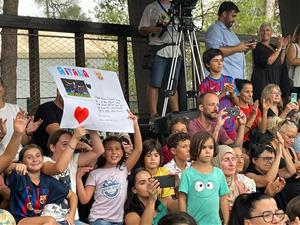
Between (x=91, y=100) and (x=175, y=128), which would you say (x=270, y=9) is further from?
(x=91, y=100)

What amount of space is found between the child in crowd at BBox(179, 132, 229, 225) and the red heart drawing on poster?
0.85 metres

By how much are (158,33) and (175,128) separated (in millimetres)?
1758

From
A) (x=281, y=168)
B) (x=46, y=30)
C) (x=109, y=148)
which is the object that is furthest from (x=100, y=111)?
(x=46, y=30)

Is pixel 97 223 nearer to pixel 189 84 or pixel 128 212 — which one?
pixel 128 212

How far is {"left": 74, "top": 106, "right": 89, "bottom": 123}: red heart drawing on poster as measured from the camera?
5.49 metres

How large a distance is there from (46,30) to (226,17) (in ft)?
6.75

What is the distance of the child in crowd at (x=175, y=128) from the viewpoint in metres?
6.37

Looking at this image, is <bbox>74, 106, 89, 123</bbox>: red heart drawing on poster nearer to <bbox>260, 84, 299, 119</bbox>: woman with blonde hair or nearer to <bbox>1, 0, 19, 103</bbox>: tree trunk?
<bbox>1, 0, 19, 103</bbox>: tree trunk

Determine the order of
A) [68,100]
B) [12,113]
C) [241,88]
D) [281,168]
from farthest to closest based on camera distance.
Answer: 1. [241,88]
2. [281,168]
3. [12,113]
4. [68,100]

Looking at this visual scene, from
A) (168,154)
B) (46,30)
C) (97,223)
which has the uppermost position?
(46,30)

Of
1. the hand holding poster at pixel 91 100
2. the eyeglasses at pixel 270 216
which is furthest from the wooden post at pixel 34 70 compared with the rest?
the eyeglasses at pixel 270 216

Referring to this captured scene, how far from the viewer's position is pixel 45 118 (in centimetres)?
612

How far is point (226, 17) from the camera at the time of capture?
8.29 meters

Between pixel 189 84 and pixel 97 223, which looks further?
pixel 189 84
